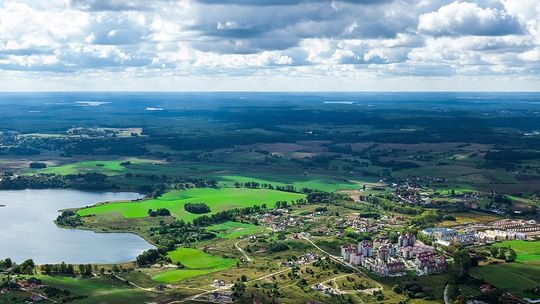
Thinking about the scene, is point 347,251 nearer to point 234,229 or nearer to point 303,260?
point 303,260

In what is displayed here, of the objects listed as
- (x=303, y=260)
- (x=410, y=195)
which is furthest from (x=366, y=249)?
(x=410, y=195)

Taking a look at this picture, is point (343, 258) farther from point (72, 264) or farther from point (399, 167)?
point (399, 167)

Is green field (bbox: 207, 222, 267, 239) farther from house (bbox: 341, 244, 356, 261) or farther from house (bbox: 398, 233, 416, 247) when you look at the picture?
house (bbox: 398, 233, 416, 247)

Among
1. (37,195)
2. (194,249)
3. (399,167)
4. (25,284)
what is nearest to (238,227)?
(194,249)

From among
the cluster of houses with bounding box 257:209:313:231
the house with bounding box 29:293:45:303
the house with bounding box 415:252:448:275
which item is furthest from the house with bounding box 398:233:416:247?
the house with bounding box 29:293:45:303

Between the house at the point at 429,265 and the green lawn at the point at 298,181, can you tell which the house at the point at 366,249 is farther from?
the green lawn at the point at 298,181

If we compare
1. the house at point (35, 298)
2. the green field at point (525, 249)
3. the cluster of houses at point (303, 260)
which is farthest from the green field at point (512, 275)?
the house at point (35, 298)
